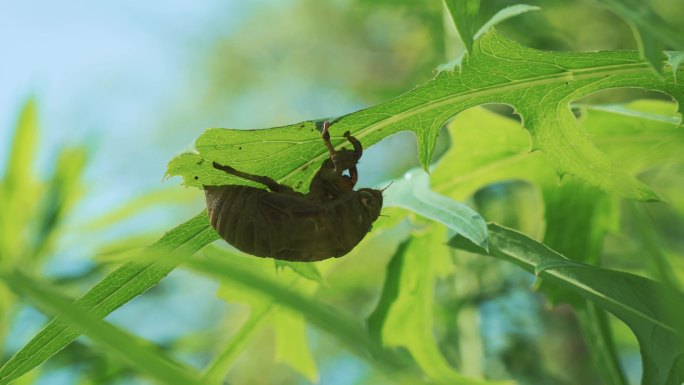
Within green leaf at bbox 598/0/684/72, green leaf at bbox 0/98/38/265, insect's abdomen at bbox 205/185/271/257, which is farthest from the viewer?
green leaf at bbox 0/98/38/265

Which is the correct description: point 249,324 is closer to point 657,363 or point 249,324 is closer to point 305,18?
point 657,363

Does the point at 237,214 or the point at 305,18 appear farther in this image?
the point at 305,18

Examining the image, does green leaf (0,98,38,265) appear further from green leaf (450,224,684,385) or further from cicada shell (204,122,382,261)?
green leaf (450,224,684,385)

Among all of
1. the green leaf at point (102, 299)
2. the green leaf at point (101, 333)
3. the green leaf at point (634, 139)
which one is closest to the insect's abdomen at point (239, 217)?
the green leaf at point (102, 299)

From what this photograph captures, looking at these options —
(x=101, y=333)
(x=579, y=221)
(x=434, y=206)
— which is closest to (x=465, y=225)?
(x=434, y=206)

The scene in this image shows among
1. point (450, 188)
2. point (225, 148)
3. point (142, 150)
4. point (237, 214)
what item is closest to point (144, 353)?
point (225, 148)

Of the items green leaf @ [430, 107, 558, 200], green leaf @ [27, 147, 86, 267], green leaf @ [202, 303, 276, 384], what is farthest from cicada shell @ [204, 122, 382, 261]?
green leaf @ [27, 147, 86, 267]

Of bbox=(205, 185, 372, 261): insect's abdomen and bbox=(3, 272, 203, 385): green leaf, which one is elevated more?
bbox=(3, 272, 203, 385): green leaf
